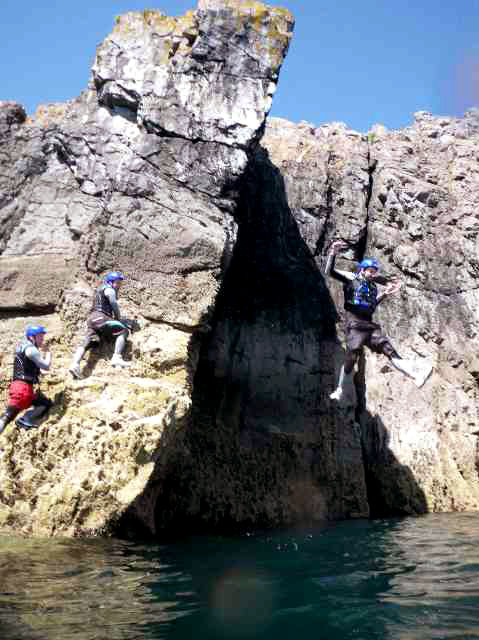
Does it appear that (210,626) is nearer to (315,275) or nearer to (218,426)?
(218,426)

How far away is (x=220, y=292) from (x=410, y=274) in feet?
17.1

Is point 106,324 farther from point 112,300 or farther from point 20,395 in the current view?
point 20,395

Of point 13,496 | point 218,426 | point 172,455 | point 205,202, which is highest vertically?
point 205,202

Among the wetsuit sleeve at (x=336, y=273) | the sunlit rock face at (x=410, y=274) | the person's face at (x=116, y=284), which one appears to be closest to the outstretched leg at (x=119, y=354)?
the person's face at (x=116, y=284)

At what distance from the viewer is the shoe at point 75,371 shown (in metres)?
9.38

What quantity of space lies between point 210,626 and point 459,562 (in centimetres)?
378

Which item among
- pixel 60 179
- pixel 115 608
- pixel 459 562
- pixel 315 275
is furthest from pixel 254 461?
pixel 115 608

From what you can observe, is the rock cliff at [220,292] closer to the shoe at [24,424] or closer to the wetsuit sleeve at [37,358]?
the shoe at [24,424]

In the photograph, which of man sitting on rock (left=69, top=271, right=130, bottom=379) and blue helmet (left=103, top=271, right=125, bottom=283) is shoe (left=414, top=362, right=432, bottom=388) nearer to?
man sitting on rock (left=69, top=271, right=130, bottom=379)

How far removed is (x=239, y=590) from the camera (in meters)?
6.49

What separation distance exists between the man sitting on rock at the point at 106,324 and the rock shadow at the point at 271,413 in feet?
10.9

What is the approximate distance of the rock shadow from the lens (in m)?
12.6

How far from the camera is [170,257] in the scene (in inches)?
416

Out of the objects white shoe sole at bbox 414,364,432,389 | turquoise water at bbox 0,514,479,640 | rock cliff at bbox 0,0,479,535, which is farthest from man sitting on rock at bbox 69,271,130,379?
white shoe sole at bbox 414,364,432,389
